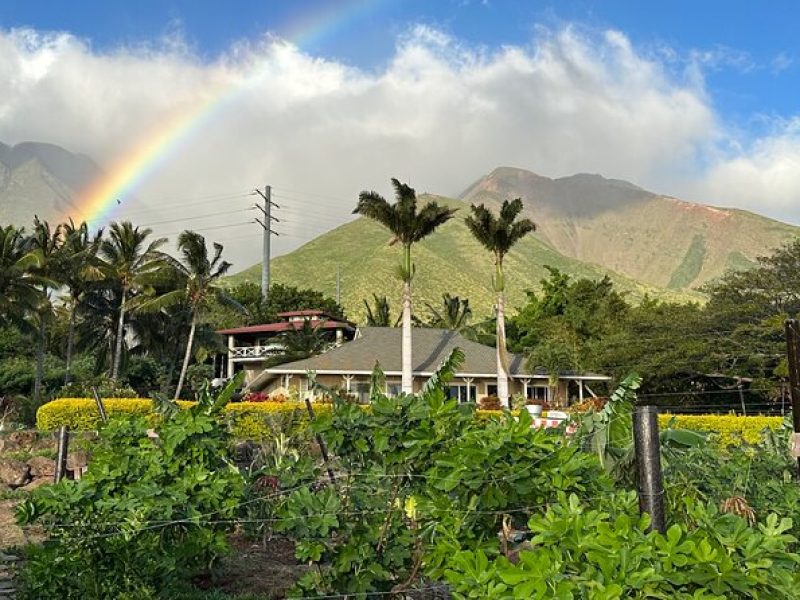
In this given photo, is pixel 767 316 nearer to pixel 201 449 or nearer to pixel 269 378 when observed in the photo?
pixel 269 378

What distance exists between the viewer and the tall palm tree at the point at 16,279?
112 feet

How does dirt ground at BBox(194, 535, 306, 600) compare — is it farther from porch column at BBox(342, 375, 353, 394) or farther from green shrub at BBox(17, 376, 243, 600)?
porch column at BBox(342, 375, 353, 394)

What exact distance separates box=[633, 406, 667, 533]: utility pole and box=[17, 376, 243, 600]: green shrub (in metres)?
3.77

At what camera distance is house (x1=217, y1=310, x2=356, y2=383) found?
46531mm

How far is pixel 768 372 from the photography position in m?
35.9

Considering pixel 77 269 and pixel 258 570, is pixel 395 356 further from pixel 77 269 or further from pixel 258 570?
pixel 258 570

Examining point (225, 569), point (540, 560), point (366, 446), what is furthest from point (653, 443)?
point (225, 569)

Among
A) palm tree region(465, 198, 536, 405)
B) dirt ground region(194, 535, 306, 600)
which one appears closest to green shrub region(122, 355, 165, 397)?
palm tree region(465, 198, 536, 405)

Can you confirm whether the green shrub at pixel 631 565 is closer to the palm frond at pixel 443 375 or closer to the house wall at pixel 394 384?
the palm frond at pixel 443 375

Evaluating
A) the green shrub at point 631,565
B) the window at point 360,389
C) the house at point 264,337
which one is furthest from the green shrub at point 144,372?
the green shrub at point 631,565

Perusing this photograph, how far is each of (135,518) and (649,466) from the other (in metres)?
4.06

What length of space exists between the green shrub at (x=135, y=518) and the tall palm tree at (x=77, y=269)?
1356 inches

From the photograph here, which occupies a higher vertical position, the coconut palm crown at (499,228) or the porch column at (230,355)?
the coconut palm crown at (499,228)

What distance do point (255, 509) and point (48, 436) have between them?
15135 mm
